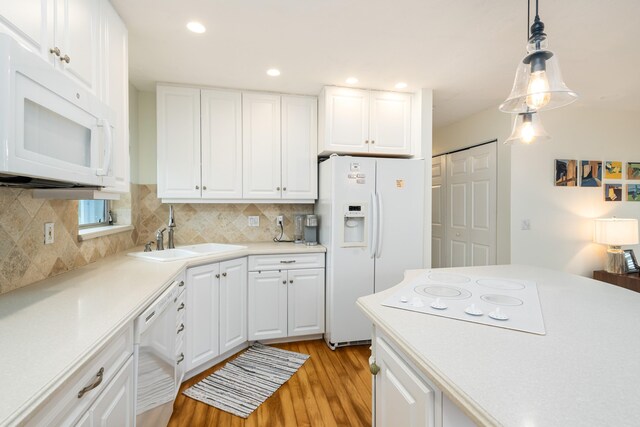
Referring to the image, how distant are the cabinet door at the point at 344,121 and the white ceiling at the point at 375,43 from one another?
121 mm

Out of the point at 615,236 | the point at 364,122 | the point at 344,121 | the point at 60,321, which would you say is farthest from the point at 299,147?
the point at 615,236

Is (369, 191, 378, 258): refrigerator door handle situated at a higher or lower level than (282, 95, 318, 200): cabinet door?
→ lower

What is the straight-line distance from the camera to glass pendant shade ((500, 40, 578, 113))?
1.21 m

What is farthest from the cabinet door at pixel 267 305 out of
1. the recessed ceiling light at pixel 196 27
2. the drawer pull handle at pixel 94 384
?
the recessed ceiling light at pixel 196 27

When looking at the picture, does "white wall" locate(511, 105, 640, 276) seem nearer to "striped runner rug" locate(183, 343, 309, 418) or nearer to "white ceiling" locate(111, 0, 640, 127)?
"white ceiling" locate(111, 0, 640, 127)

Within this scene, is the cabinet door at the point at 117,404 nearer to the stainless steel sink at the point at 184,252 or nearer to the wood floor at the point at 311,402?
the wood floor at the point at 311,402

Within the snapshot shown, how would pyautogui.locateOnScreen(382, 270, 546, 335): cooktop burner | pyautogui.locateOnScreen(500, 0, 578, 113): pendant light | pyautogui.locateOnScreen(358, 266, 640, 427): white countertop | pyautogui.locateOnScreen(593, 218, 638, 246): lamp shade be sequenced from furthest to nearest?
pyautogui.locateOnScreen(593, 218, 638, 246): lamp shade < pyautogui.locateOnScreen(500, 0, 578, 113): pendant light < pyautogui.locateOnScreen(382, 270, 546, 335): cooktop burner < pyautogui.locateOnScreen(358, 266, 640, 427): white countertop

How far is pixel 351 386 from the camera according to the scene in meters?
2.15

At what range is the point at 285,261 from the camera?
269cm

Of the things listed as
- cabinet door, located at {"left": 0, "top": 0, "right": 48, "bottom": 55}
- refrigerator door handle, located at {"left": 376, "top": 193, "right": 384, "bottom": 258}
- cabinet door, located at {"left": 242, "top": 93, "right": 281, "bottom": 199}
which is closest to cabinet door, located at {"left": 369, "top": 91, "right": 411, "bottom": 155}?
refrigerator door handle, located at {"left": 376, "top": 193, "right": 384, "bottom": 258}

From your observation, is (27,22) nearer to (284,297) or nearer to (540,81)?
(540,81)

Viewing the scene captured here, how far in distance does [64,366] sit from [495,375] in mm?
1068

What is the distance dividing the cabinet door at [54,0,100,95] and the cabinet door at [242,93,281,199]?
1426 mm

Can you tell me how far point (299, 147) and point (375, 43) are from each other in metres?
1.22
